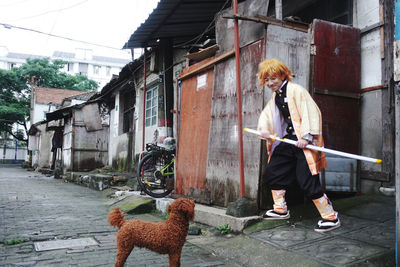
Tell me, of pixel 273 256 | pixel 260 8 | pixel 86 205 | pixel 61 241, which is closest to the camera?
pixel 273 256

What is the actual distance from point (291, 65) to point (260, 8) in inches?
44.6

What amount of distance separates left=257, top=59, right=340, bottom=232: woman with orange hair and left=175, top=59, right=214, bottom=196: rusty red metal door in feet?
6.22

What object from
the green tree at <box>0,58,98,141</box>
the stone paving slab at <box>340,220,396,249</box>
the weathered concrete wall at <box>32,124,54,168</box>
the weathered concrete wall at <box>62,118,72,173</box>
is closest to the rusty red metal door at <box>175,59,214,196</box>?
the stone paving slab at <box>340,220,396,249</box>

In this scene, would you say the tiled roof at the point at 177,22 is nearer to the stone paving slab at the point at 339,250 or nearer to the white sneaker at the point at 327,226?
the white sneaker at the point at 327,226

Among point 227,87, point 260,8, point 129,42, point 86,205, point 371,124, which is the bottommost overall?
point 86,205

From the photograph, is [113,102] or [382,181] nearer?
[382,181]

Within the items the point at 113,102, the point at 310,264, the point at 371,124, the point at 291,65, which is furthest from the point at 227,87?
the point at 113,102

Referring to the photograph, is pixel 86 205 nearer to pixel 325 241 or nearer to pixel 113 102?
pixel 325 241

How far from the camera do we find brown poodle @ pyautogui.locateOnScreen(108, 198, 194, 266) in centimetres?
282

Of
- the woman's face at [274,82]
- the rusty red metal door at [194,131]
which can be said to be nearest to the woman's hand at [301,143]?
the woman's face at [274,82]

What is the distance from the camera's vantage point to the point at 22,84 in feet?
116

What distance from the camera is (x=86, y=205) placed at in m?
7.98

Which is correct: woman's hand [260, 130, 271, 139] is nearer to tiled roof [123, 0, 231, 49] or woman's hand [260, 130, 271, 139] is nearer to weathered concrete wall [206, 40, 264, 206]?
weathered concrete wall [206, 40, 264, 206]

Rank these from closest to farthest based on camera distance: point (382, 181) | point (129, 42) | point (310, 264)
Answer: point (310, 264), point (382, 181), point (129, 42)
